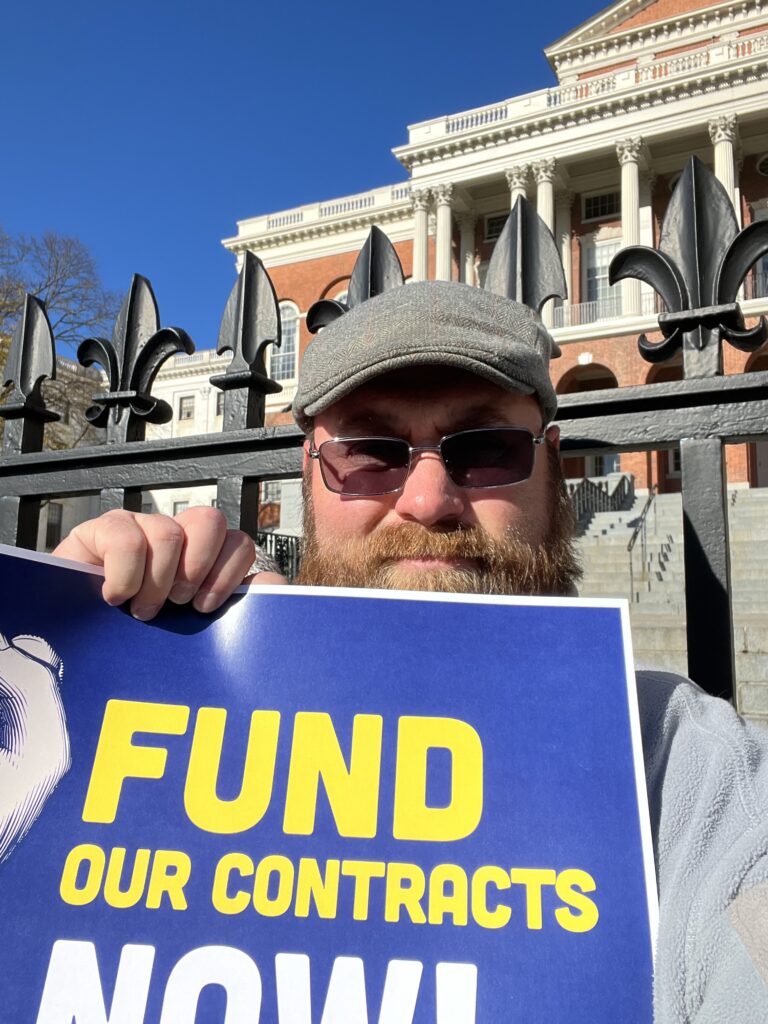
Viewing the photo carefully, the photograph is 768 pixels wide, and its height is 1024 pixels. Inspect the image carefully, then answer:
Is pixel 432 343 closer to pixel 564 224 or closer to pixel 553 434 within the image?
pixel 553 434

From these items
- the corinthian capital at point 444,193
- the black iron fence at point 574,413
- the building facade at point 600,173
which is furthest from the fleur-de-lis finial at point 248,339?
the corinthian capital at point 444,193

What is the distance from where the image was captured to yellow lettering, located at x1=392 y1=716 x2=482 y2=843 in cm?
90

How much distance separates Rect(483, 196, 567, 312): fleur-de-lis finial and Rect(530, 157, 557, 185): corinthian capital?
26618 mm

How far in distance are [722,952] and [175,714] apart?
74 cm

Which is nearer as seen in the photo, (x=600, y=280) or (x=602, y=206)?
(x=600, y=280)

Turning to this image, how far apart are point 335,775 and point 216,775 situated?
0.16 metres

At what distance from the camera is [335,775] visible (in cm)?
94

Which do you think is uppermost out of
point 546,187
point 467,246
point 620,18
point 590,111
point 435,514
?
point 620,18

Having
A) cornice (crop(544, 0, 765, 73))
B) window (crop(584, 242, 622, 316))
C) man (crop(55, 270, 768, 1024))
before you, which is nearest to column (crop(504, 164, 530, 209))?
window (crop(584, 242, 622, 316))

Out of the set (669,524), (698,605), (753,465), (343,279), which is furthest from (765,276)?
(698,605)

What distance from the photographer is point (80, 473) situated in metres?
2.09

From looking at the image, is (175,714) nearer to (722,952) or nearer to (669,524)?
(722,952)

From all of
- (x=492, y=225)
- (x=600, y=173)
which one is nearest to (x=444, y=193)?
(x=492, y=225)

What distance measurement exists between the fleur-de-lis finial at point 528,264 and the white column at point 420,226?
26.6 meters
